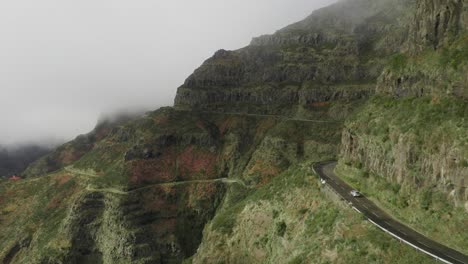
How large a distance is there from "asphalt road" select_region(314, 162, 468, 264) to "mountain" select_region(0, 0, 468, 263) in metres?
1.43

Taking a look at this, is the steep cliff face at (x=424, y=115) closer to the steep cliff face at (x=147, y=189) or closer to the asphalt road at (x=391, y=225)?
the asphalt road at (x=391, y=225)

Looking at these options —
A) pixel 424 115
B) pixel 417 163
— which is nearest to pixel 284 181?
pixel 417 163

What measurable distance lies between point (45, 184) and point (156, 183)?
50655 mm

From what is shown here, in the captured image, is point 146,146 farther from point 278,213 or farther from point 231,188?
point 278,213

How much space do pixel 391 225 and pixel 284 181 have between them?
1576 inches

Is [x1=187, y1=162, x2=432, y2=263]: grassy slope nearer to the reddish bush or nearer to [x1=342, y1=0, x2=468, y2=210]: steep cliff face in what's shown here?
[x1=342, y1=0, x2=468, y2=210]: steep cliff face

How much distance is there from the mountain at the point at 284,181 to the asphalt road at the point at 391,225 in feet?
4.68

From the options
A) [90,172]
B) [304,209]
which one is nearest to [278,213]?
[304,209]

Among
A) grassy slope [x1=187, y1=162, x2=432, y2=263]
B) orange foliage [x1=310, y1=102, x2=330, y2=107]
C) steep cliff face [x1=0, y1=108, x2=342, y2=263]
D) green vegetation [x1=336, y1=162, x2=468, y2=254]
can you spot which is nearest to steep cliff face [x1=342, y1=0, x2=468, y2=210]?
green vegetation [x1=336, y1=162, x2=468, y2=254]

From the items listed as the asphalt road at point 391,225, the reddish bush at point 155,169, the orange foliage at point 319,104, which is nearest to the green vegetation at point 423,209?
the asphalt road at point 391,225

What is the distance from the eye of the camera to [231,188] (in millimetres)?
166125

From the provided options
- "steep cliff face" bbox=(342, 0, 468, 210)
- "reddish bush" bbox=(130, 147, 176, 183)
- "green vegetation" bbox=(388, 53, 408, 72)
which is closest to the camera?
"steep cliff face" bbox=(342, 0, 468, 210)

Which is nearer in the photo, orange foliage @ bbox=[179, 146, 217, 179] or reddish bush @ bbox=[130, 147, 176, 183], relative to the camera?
reddish bush @ bbox=[130, 147, 176, 183]

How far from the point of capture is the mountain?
6275 cm
